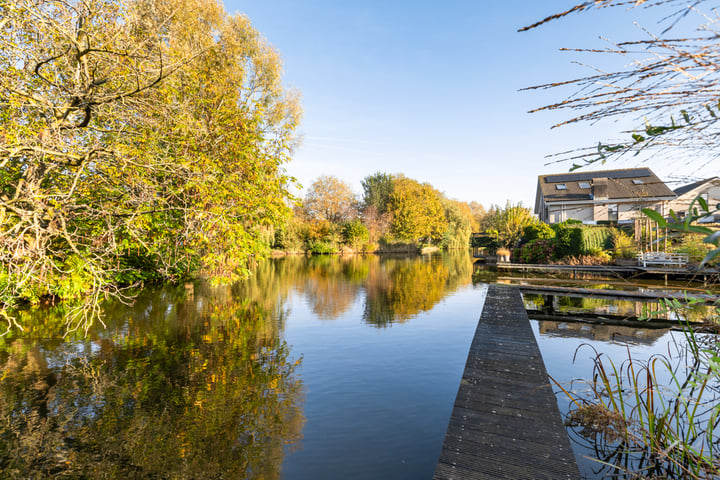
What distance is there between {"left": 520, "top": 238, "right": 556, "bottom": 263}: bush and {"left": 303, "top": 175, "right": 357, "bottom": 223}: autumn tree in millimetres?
27621

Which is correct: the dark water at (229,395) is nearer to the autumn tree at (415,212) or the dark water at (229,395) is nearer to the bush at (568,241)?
the bush at (568,241)

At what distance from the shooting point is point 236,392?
17.9 feet

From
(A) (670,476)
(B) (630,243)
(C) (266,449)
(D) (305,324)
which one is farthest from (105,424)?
(B) (630,243)

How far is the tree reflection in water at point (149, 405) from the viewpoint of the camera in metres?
3.79

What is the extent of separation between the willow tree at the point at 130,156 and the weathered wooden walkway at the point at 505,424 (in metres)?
4.24

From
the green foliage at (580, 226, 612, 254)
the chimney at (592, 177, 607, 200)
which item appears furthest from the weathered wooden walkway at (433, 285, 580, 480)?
the chimney at (592, 177, 607, 200)

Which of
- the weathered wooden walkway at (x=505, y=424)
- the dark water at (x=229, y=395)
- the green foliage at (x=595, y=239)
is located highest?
the green foliage at (x=595, y=239)

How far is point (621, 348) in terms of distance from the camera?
7.27 metres

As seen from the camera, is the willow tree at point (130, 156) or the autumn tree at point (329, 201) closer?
the willow tree at point (130, 156)

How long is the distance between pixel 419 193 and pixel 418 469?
165 ft

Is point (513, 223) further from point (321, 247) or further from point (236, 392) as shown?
point (236, 392)

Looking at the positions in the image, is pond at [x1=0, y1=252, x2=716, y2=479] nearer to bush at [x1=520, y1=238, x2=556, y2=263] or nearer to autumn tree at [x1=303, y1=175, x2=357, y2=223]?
bush at [x1=520, y1=238, x2=556, y2=263]

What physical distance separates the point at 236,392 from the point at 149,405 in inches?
45.5

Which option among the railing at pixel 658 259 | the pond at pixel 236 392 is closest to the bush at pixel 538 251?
the railing at pixel 658 259
